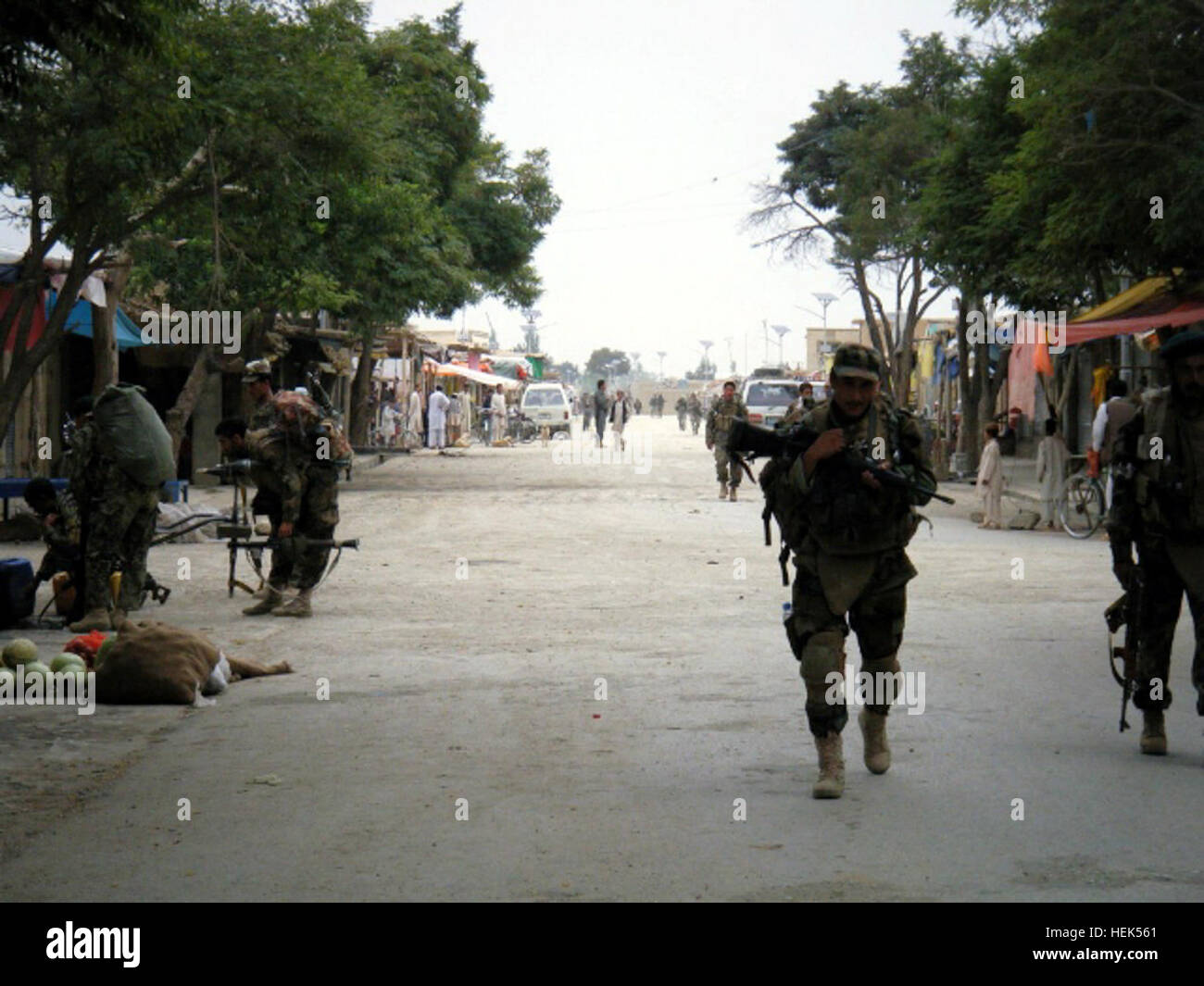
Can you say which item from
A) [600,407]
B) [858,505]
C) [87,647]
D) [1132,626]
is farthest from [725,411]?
[600,407]

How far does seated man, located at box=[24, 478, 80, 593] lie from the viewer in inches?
475

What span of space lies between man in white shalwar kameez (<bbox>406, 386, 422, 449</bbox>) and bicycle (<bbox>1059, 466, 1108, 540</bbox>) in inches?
1212

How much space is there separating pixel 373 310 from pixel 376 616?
19342 mm

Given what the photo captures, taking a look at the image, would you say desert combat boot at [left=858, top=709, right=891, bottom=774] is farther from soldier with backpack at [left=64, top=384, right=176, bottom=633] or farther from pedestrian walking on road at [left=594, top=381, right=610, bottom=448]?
pedestrian walking on road at [left=594, top=381, right=610, bottom=448]

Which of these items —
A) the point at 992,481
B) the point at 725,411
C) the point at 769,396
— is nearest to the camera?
the point at 992,481

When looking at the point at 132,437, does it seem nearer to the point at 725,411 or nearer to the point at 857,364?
the point at 857,364

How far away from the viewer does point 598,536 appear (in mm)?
19734

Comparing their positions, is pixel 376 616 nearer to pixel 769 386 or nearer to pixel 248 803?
pixel 248 803

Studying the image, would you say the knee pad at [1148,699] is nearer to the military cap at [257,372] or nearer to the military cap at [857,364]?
the military cap at [857,364]

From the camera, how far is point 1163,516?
742 cm

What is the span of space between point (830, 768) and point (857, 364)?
159 cm

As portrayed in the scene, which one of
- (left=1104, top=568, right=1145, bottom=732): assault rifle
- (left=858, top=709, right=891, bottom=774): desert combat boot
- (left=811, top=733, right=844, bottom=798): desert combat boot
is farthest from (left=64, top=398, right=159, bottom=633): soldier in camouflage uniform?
(left=1104, top=568, right=1145, bottom=732): assault rifle
